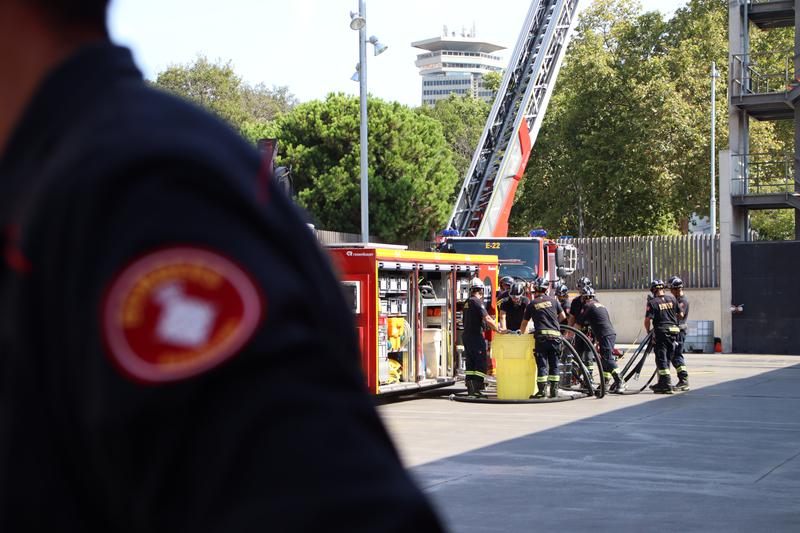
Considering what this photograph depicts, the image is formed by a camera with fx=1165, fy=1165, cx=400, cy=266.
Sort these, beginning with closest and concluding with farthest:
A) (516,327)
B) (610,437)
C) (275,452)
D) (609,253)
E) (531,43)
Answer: (275,452)
(610,437)
(516,327)
(531,43)
(609,253)

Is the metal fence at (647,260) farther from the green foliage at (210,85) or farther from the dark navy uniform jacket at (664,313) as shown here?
the green foliage at (210,85)

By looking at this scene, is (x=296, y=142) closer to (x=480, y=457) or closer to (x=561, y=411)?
(x=561, y=411)

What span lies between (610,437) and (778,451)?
1923 mm

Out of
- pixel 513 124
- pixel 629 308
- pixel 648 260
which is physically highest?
pixel 513 124

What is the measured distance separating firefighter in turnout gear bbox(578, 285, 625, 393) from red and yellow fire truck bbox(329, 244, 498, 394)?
1657 mm

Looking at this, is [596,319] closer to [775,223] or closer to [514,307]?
[514,307]

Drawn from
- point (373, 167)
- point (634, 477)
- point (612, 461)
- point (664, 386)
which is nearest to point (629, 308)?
point (373, 167)

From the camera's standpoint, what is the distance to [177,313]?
91 cm

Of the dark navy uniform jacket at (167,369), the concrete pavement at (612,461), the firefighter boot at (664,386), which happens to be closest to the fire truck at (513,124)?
the firefighter boot at (664,386)

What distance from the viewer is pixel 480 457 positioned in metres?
11.7

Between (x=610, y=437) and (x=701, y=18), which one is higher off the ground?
(x=701, y=18)

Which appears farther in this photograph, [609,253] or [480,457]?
[609,253]

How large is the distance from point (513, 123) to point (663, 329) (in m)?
9.76

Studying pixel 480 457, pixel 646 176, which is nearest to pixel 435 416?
pixel 480 457
